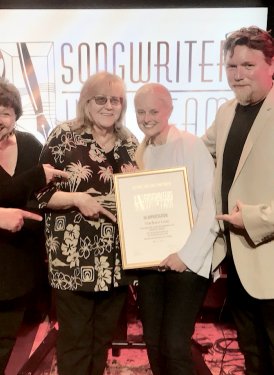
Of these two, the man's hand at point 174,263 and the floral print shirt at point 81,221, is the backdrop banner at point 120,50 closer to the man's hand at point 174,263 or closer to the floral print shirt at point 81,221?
the floral print shirt at point 81,221

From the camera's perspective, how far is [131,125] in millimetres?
2453

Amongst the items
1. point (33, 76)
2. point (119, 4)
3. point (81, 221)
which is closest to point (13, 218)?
point (81, 221)

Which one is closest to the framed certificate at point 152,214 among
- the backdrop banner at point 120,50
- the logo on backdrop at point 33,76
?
the backdrop banner at point 120,50

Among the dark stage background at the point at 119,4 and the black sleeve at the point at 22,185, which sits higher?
the dark stage background at the point at 119,4

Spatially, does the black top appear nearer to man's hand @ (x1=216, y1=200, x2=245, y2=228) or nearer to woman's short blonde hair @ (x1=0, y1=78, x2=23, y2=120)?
woman's short blonde hair @ (x1=0, y1=78, x2=23, y2=120)

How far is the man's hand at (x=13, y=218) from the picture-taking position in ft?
5.08

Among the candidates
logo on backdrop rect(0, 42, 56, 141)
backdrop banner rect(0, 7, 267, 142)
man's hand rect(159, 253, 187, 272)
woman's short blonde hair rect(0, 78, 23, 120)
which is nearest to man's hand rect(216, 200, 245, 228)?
man's hand rect(159, 253, 187, 272)

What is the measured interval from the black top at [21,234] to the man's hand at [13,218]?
0.17ft

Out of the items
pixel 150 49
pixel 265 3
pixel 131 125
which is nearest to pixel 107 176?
pixel 131 125

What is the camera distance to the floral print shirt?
1596 mm

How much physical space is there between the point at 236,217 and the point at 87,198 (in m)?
0.52

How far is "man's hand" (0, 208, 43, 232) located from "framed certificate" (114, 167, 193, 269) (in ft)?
1.10

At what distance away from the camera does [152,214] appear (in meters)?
1.60

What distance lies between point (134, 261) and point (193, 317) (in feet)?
1.02
